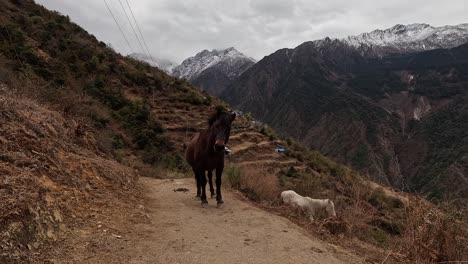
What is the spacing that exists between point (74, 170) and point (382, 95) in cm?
15986

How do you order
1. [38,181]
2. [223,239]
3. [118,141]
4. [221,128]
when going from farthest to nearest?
[118,141] < [221,128] < [223,239] < [38,181]

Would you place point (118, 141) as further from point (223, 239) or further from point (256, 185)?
point (223, 239)

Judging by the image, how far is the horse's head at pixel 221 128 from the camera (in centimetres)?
743

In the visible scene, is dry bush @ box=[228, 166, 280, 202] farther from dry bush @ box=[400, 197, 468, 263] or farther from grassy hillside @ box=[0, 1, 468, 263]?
dry bush @ box=[400, 197, 468, 263]

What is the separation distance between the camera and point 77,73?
25859mm

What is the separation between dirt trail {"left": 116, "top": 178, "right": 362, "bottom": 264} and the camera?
502 cm

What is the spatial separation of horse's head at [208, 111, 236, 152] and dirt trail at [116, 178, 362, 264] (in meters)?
1.32

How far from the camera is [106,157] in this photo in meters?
12.1

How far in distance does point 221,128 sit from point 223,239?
2337mm

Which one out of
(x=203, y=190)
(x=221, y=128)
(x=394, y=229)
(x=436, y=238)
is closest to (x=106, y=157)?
(x=203, y=190)

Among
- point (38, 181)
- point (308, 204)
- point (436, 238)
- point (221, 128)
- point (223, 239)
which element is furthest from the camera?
point (308, 204)

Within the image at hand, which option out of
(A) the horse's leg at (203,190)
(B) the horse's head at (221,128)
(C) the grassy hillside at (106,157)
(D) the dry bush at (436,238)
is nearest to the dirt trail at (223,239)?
(A) the horse's leg at (203,190)

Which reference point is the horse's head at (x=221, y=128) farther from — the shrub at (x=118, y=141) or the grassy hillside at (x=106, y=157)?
the shrub at (x=118, y=141)

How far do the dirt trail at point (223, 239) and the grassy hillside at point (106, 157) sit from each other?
2.19 ft
